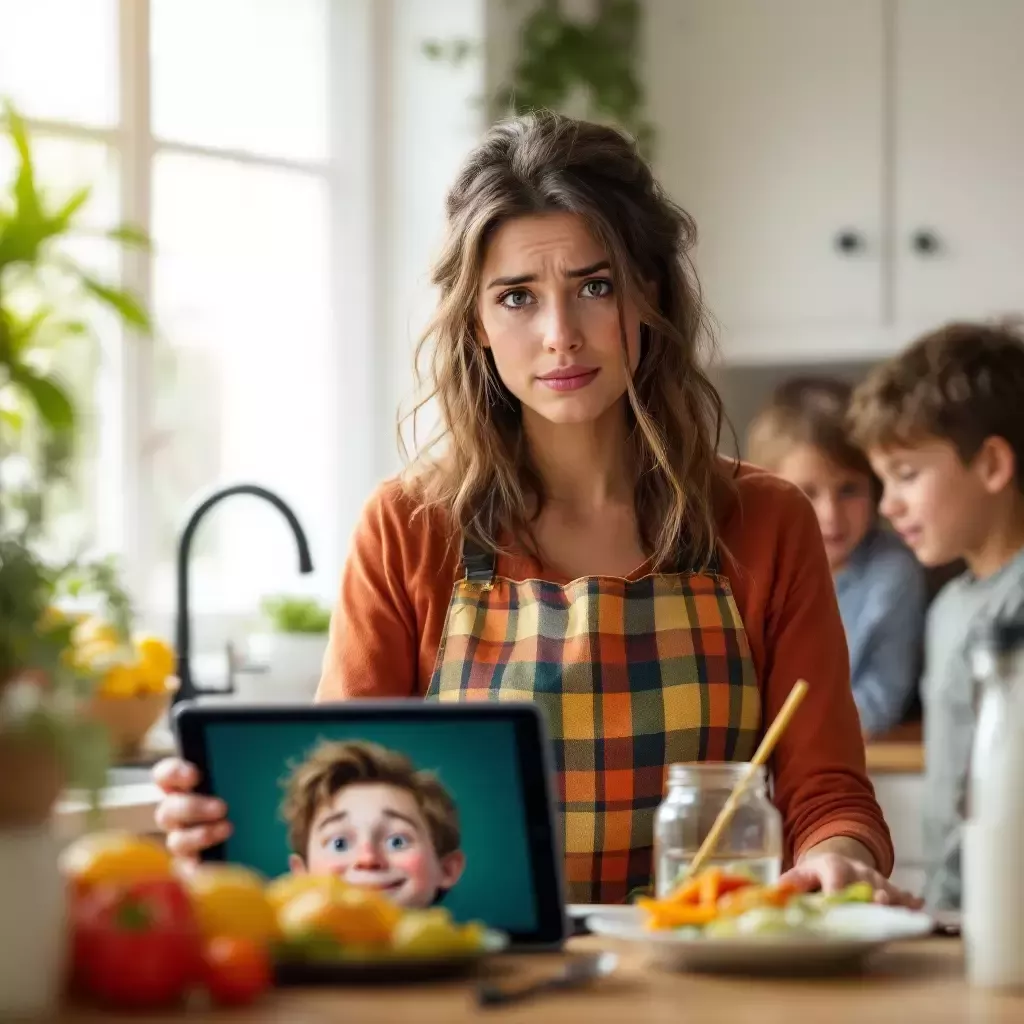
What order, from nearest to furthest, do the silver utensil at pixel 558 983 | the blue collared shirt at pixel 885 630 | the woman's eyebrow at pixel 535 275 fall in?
the silver utensil at pixel 558 983, the woman's eyebrow at pixel 535 275, the blue collared shirt at pixel 885 630

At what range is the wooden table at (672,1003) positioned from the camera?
985 millimetres

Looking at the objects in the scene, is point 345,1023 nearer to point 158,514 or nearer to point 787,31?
point 158,514

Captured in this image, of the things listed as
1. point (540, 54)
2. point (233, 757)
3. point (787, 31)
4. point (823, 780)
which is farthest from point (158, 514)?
point (233, 757)

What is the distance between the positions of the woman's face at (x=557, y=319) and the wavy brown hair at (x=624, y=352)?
15 mm

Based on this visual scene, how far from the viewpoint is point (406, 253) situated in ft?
12.2

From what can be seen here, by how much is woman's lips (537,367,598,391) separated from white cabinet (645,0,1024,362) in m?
1.93

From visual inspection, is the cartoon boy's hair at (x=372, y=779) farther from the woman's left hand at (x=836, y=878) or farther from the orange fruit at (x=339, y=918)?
the woman's left hand at (x=836, y=878)

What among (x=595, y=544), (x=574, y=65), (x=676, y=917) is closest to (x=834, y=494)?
(x=574, y=65)

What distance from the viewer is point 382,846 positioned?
3.96 ft

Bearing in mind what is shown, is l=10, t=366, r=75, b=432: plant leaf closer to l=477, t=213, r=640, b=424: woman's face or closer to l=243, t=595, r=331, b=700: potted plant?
l=477, t=213, r=640, b=424: woman's face

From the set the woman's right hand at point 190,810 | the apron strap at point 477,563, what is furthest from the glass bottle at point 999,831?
the apron strap at point 477,563

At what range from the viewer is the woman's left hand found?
139 centimetres

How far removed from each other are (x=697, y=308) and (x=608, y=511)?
0.24m

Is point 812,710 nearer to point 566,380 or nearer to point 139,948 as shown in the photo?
point 566,380
